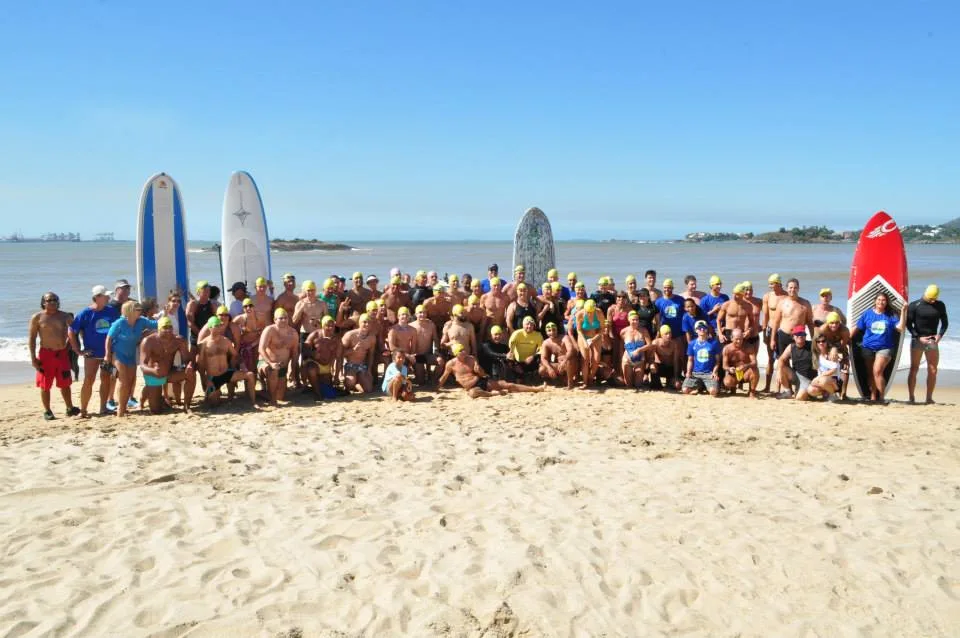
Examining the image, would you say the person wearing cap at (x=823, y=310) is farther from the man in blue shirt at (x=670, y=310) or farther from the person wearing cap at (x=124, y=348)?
the person wearing cap at (x=124, y=348)

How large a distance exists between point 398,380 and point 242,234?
189 inches

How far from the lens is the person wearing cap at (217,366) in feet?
22.0

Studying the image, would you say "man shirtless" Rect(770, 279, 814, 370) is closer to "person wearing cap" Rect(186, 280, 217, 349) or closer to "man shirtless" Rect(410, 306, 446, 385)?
"man shirtless" Rect(410, 306, 446, 385)

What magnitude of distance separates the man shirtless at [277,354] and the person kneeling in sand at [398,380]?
1015 mm

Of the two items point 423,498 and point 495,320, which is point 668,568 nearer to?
point 423,498

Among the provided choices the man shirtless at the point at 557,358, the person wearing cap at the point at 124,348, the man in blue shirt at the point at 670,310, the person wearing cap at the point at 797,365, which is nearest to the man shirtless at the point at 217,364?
the person wearing cap at the point at 124,348

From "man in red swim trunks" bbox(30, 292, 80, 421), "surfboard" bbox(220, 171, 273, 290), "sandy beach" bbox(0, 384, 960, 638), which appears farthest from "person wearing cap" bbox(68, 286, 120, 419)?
"surfboard" bbox(220, 171, 273, 290)

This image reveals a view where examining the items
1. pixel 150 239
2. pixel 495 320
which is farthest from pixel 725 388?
pixel 150 239

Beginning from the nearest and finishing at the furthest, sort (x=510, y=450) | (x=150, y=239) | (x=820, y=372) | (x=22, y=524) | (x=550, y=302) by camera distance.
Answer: (x=22, y=524), (x=510, y=450), (x=820, y=372), (x=550, y=302), (x=150, y=239)

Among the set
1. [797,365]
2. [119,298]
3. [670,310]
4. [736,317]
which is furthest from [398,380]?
[797,365]

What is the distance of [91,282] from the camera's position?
26391 mm

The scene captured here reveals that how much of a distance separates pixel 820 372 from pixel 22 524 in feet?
22.3

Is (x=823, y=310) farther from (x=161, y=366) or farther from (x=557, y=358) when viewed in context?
(x=161, y=366)

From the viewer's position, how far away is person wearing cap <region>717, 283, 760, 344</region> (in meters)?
7.49
